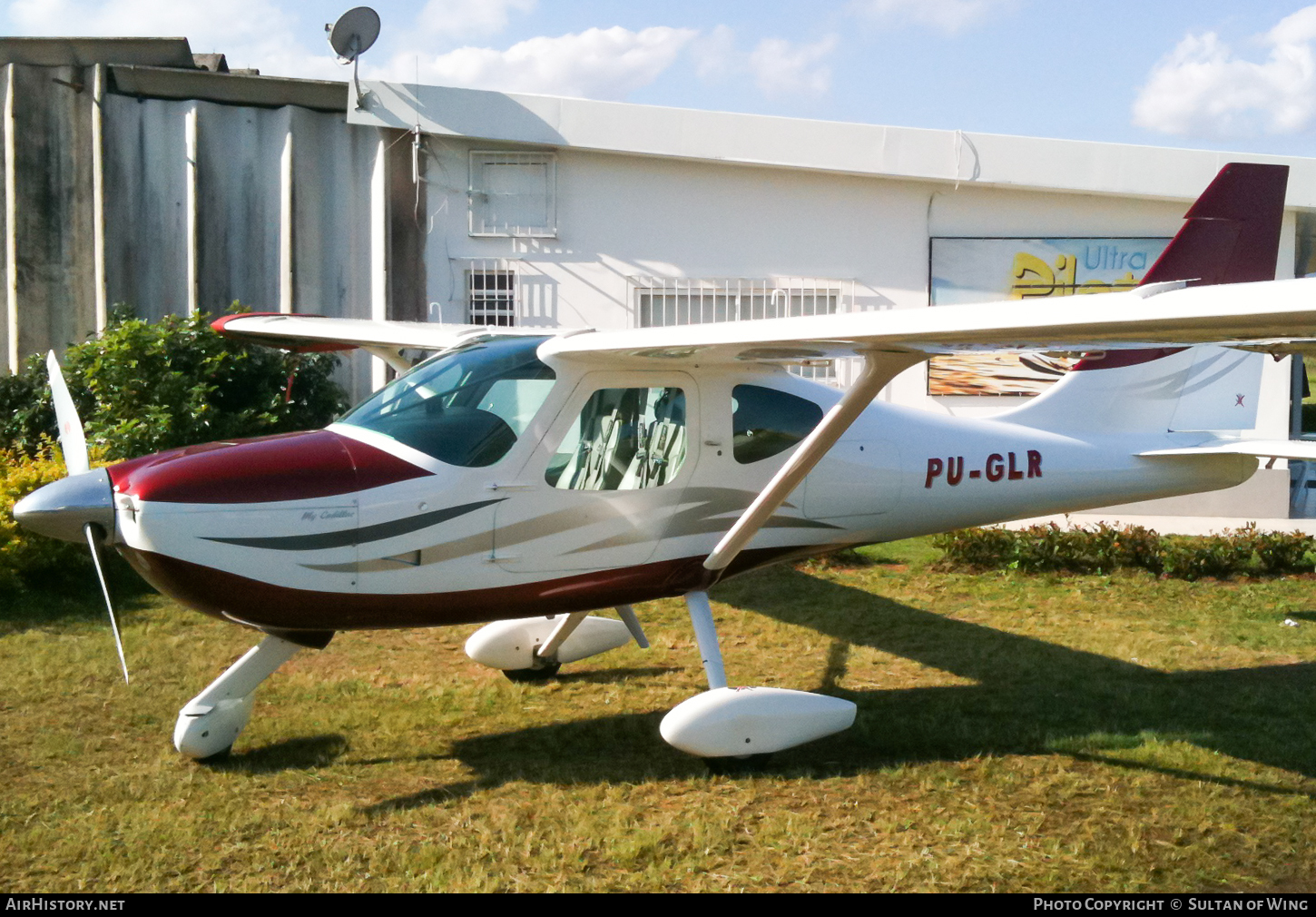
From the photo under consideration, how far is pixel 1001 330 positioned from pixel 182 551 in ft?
11.7

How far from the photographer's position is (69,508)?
185 inches

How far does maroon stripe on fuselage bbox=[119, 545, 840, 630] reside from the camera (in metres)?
4.91

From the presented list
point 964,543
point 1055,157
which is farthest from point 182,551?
point 1055,157

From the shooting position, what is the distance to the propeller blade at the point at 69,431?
17.6 ft

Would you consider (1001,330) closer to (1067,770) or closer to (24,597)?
(1067,770)

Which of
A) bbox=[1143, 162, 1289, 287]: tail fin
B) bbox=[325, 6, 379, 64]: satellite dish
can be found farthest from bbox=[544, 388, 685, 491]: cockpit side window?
bbox=[325, 6, 379, 64]: satellite dish

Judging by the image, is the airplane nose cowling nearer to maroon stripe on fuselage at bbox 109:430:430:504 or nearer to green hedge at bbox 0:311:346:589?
maroon stripe on fuselage at bbox 109:430:430:504

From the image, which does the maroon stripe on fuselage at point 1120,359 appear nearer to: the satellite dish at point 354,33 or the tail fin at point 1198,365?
the tail fin at point 1198,365

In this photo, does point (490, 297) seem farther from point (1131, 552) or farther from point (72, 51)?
point (1131, 552)

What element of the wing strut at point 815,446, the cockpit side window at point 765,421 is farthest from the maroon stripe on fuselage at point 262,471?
the cockpit side window at point 765,421

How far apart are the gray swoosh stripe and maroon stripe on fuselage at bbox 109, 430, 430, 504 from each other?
0.18 metres

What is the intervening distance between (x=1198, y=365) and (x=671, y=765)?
15.1 feet

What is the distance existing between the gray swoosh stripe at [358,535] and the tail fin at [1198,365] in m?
3.90

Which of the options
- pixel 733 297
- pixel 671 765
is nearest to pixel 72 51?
pixel 733 297
